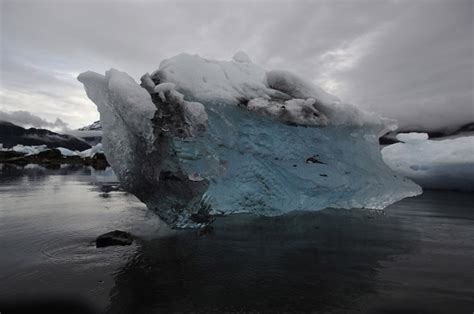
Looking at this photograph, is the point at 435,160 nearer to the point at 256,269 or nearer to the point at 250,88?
the point at 250,88

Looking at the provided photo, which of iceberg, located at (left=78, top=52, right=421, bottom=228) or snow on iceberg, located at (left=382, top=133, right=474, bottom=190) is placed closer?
iceberg, located at (left=78, top=52, right=421, bottom=228)

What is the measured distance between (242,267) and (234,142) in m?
7.42

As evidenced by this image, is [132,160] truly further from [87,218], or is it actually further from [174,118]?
[87,218]

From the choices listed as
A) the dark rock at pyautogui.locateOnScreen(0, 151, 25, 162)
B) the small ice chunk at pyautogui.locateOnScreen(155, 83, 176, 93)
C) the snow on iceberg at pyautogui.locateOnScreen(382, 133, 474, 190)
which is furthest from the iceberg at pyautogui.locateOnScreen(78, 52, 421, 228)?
the dark rock at pyautogui.locateOnScreen(0, 151, 25, 162)

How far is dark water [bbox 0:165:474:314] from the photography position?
277 inches

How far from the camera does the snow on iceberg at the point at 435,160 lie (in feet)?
83.0

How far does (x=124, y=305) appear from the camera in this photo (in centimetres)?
689

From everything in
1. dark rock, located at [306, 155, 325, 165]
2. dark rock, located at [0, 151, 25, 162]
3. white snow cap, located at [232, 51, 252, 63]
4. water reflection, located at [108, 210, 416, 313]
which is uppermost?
white snow cap, located at [232, 51, 252, 63]

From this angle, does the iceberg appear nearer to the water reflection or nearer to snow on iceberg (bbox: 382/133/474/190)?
the water reflection

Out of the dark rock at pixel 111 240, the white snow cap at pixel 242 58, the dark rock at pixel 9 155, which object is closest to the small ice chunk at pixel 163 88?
the white snow cap at pixel 242 58

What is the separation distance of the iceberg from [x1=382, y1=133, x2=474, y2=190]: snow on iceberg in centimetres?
1065

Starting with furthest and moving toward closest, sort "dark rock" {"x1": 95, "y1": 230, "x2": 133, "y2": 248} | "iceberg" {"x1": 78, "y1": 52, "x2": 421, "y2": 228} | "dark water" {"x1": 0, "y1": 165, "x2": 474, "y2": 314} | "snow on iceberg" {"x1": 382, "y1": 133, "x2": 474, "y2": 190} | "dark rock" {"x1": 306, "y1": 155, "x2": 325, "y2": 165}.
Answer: "snow on iceberg" {"x1": 382, "y1": 133, "x2": 474, "y2": 190}, "dark rock" {"x1": 306, "y1": 155, "x2": 325, "y2": 165}, "iceberg" {"x1": 78, "y1": 52, "x2": 421, "y2": 228}, "dark rock" {"x1": 95, "y1": 230, "x2": 133, "y2": 248}, "dark water" {"x1": 0, "y1": 165, "x2": 474, "y2": 314}

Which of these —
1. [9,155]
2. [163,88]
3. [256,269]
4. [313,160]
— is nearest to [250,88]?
[163,88]

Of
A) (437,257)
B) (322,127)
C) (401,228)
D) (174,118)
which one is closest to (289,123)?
(322,127)
